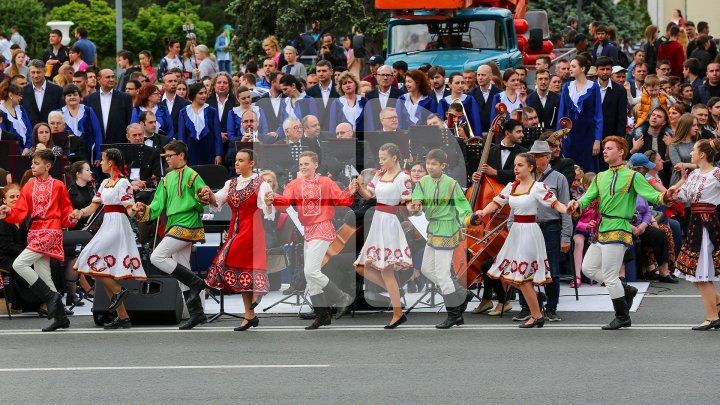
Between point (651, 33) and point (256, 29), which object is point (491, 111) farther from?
point (256, 29)

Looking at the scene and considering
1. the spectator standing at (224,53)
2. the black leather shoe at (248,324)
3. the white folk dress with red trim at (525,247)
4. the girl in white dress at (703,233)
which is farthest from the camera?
the spectator standing at (224,53)

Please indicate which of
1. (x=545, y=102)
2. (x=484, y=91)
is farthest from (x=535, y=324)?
(x=484, y=91)

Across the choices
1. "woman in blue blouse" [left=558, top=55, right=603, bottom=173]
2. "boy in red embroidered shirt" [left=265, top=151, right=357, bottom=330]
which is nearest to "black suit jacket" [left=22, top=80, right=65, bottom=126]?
"boy in red embroidered shirt" [left=265, top=151, right=357, bottom=330]

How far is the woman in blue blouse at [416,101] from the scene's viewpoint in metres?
18.1

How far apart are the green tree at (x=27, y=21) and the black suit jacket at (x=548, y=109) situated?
25803 millimetres

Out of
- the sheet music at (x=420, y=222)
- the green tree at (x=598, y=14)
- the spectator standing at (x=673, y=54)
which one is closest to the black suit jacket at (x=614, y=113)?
the sheet music at (x=420, y=222)

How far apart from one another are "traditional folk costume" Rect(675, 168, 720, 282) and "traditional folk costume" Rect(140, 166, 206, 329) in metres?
4.70

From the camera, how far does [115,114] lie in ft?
63.8

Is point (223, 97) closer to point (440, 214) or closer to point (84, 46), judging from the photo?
point (440, 214)

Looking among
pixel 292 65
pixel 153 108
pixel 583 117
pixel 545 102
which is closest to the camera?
pixel 583 117

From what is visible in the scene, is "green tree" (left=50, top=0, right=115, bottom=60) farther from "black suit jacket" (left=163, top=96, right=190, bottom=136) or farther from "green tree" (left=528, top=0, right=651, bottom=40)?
"black suit jacket" (left=163, top=96, right=190, bottom=136)

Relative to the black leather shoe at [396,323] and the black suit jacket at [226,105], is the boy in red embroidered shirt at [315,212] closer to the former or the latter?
the black leather shoe at [396,323]

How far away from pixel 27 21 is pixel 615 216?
31800 millimetres

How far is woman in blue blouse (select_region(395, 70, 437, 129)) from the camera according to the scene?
18094mm
